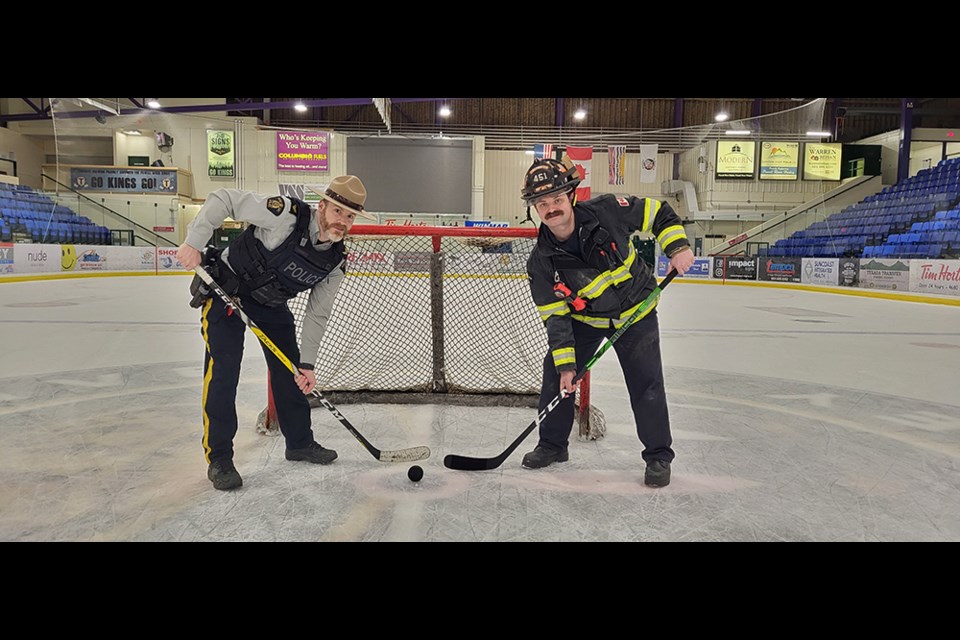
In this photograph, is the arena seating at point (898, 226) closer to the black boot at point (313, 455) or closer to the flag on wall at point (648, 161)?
the flag on wall at point (648, 161)

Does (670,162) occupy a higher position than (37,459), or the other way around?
(670,162)

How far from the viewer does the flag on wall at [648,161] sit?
1655 centimetres

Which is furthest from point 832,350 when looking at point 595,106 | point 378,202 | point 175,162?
point 175,162

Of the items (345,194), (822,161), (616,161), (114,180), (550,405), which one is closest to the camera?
(345,194)

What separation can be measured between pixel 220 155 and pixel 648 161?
1247 cm

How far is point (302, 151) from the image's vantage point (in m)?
19.1

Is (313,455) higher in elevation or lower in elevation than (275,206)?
lower

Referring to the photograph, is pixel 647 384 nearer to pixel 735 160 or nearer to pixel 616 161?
pixel 616 161

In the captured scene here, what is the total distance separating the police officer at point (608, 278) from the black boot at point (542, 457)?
30 cm

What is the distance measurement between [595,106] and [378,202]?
26.2ft

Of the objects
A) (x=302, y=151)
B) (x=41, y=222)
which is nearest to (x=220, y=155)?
(x=302, y=151)

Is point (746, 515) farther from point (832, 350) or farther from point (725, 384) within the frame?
point (832, 350)

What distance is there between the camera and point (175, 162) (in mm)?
19141

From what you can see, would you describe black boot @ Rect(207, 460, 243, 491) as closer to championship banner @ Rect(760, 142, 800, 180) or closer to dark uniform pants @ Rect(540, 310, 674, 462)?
dark uniform pants @ Rect(540, 310, 674, 462)
